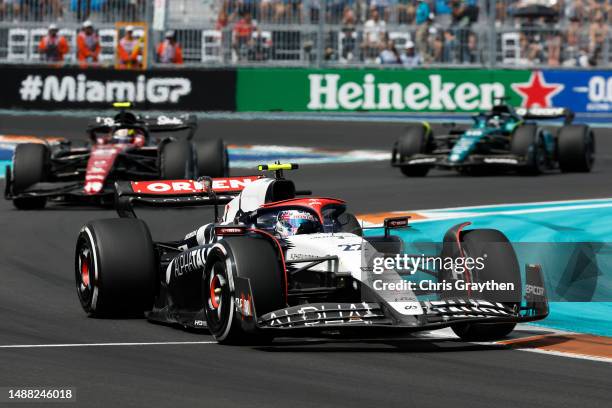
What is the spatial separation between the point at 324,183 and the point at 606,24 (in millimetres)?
11955

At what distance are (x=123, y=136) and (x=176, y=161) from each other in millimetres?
1472

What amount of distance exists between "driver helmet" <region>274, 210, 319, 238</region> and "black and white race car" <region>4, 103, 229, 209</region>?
9.66 meters

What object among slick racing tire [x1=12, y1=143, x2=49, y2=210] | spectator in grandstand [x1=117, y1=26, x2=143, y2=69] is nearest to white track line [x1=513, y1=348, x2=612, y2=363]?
slick racing tire [x1=12, y1=143, x2=49, y2=210]

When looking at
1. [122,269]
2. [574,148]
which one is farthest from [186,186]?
[574,148]

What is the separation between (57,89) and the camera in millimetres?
34531

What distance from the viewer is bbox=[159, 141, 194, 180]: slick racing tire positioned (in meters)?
20.4

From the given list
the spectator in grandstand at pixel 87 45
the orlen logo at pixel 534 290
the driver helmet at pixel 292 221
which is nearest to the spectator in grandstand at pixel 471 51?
the spectator in grandstand at pixel 87 45

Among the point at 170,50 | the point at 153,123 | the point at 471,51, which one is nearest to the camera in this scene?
the point at 153,123

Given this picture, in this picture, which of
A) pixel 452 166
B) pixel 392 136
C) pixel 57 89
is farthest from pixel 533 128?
pixel 57 89

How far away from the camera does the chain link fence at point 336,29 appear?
3309cm

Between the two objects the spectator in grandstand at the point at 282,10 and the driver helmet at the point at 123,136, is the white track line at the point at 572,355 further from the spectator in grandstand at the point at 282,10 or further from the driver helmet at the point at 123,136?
the spectator in grandstand at the point at 282,10

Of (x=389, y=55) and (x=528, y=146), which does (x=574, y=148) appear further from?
(x=389, y=55)

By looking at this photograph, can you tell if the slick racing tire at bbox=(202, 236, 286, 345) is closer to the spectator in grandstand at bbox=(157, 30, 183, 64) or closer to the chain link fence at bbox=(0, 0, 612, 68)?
the chain link fence at bbox=(0, 0, 612, 68)

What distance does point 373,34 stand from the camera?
33.6 meters
